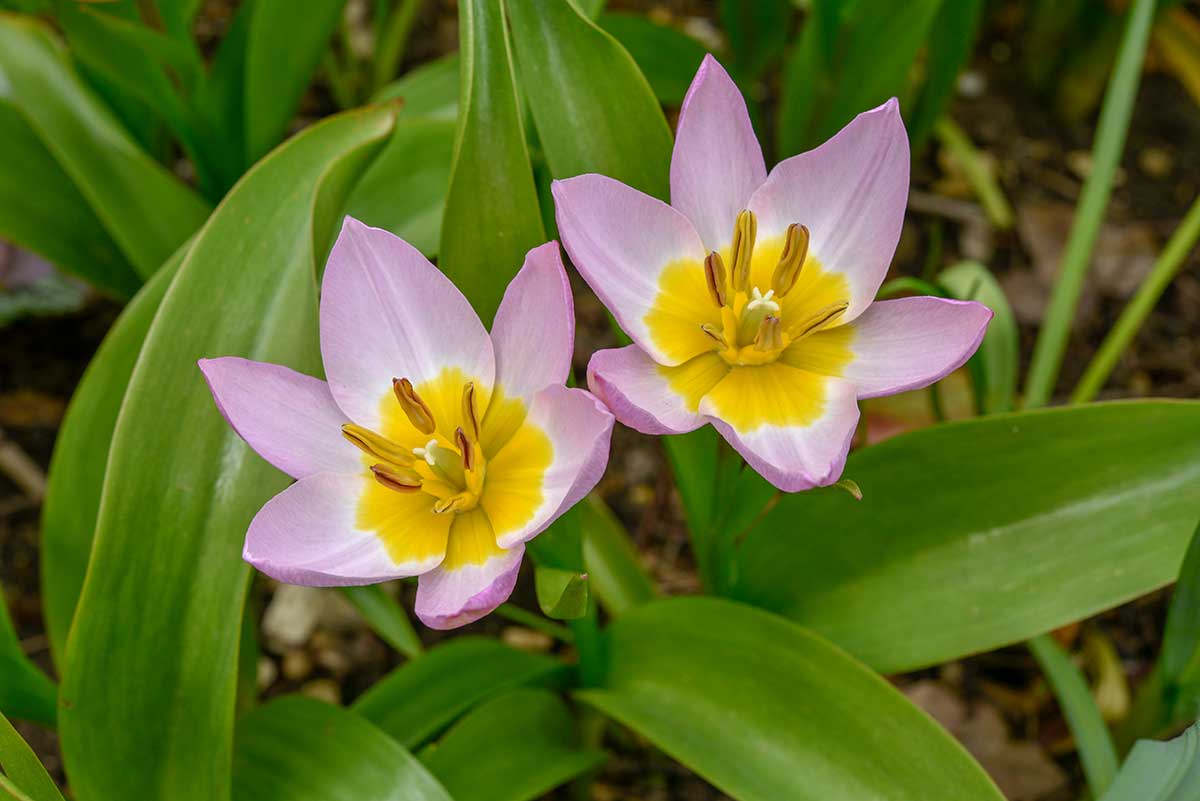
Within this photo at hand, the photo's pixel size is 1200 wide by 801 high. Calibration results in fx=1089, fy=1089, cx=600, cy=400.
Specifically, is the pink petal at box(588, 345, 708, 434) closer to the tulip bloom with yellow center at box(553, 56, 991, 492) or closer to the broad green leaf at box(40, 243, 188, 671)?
the tulip bloom with yellow center at box(553, 56, 991, 492)

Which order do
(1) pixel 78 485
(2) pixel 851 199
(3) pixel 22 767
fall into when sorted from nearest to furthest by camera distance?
1. (3) pixel 22 767
2. (2) pixel 851 199
3. (1) pixel 78 485

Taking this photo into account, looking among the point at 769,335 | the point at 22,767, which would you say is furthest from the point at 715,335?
the point at 22,767

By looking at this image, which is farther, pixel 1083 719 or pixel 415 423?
pixel 1083 719

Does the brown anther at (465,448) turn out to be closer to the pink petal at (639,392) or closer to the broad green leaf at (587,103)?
the pink petal at (639,392)

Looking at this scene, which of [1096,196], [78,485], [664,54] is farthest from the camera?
[664,54]

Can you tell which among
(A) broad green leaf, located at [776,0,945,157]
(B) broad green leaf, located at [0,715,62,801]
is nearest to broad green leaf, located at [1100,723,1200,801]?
(B) broad green leaf, located at [0,715,62,801]

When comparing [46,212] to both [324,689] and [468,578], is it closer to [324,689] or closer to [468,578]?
[324,689]

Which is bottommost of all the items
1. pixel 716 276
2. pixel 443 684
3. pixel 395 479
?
pixel 443 684
